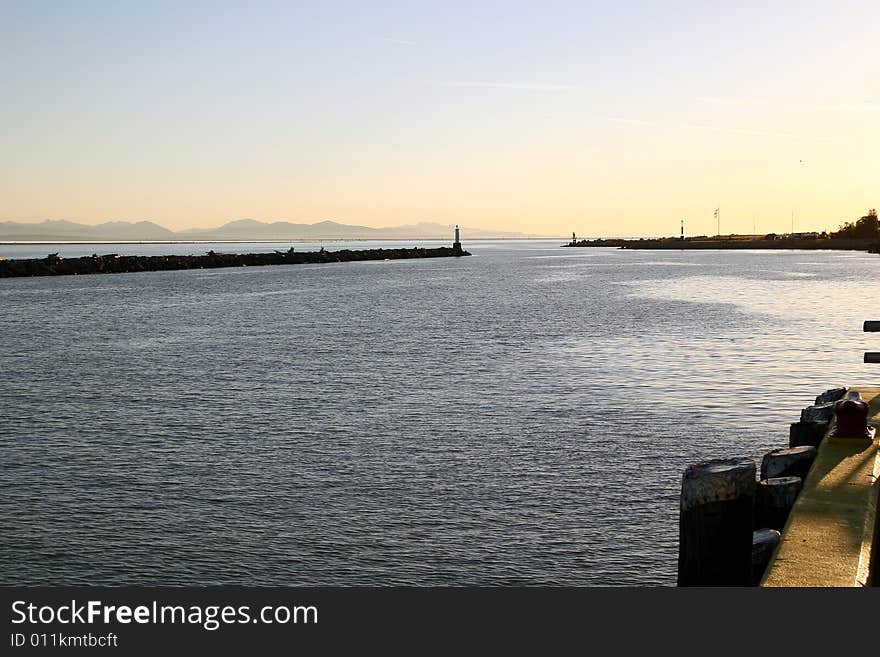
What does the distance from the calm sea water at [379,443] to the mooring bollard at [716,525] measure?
221 cm

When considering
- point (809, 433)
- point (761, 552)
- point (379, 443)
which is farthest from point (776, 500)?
point (379, 443)

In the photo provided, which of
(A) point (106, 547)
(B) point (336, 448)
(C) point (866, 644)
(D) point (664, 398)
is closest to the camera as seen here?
(C) point (866, 644)

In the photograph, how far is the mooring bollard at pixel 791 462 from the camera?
1008cm

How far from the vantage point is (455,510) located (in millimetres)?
12023

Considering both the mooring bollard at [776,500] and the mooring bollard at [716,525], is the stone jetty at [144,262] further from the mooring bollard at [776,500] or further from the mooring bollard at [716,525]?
the mooring bollard at [716,525]

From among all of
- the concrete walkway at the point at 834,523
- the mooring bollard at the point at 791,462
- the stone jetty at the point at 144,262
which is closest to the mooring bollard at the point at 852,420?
the concrete walkway at the point at 834,523

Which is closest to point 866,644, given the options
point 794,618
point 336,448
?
point 794,618

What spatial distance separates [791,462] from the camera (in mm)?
10164

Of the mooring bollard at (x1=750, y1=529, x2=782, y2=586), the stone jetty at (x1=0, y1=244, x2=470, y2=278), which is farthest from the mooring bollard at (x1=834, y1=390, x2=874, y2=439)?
the stone jetty at (x1=0, y1=244, x2=470, y2=278)

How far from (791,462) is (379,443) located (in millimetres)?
7260

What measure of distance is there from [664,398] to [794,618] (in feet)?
45.5

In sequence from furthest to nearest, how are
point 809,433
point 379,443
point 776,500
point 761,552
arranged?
point 379,443
point 809,433
point 776,500
point 761,552

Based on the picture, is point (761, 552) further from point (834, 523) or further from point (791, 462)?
point (791, 462)

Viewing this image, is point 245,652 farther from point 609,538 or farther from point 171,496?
point 171,496
